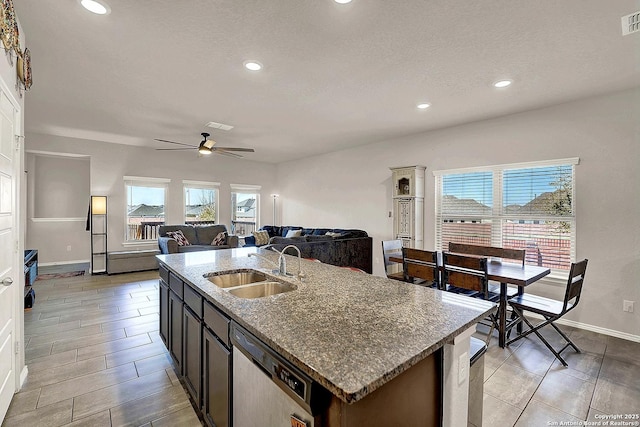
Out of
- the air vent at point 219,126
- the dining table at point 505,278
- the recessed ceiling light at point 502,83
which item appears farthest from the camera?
the air vent at point 219,126

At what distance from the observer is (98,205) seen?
6.00 meters

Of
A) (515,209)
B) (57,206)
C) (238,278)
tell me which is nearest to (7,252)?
(238,278)

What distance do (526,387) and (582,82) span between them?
3021 mm

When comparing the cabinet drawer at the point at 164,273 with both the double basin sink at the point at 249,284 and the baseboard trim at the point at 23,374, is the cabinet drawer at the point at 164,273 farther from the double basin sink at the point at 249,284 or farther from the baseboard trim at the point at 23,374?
the baseboard trim at the point at 23,374

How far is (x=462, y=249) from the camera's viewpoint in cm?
391

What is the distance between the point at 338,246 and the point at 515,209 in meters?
2.71

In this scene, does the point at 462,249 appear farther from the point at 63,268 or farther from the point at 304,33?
the point at 63,268

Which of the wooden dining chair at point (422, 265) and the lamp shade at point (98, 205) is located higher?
the lamp shade at point (98, 205)

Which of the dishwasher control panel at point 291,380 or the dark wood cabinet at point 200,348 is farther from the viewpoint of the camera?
the dark wood cabinet at point 200,348

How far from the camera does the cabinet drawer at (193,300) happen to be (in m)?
1.82

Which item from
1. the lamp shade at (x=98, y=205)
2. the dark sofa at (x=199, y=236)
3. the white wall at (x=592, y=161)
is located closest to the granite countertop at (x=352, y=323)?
the white wall at (x=592, y=161)

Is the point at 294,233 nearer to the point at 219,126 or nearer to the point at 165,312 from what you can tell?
the point at 219,126

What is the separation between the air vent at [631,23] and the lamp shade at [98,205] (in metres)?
7.75

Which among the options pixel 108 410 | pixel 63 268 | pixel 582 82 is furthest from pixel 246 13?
pixel 63 268
